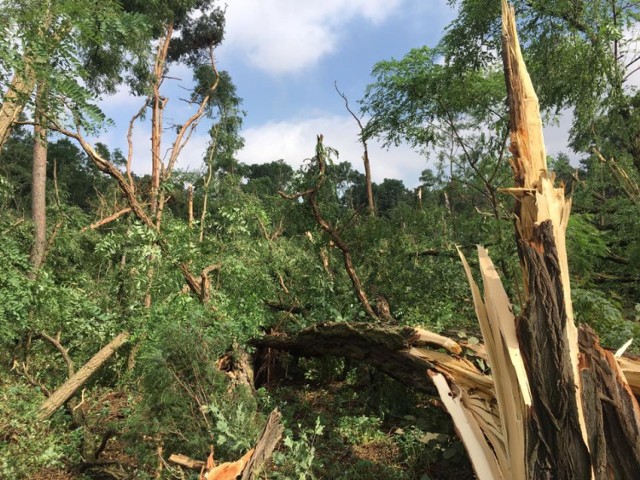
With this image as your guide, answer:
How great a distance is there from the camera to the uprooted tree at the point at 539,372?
2.26 metres

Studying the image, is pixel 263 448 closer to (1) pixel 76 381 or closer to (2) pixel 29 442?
(2) pixel 29 442

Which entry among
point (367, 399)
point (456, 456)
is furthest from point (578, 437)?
point (367, 399)

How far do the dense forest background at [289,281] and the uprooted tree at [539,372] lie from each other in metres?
0.99

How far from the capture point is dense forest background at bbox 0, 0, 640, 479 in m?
3.50

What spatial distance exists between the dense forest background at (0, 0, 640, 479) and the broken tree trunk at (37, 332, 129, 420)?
12 centimetres

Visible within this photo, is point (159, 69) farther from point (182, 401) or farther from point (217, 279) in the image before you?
point (182, 401)

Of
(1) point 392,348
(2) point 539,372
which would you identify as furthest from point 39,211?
(2) point 539,372

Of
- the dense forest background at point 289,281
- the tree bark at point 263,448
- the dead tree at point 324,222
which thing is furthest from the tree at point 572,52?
the tree bark at point 263,448

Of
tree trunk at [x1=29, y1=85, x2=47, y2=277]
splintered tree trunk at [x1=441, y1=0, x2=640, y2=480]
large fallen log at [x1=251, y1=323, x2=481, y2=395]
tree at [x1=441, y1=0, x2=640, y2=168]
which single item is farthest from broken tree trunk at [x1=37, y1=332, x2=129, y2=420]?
tree at [x1=441, y1=0, x2=640, y2=168]

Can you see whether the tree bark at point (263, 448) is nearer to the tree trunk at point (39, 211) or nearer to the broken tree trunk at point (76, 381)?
the broken tree trunk at point (76, 381)

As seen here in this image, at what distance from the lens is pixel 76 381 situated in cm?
545

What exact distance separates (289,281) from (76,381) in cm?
280

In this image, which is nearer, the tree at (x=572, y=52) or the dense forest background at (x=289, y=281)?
the dense forest background at (x=289, y=281)

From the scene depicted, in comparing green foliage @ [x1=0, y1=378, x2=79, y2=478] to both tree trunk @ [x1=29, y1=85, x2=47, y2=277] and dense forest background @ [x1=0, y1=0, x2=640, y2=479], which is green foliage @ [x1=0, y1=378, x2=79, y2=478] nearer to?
dense forest background @ [x1=0, y1=0, x2=640, y2=479]
